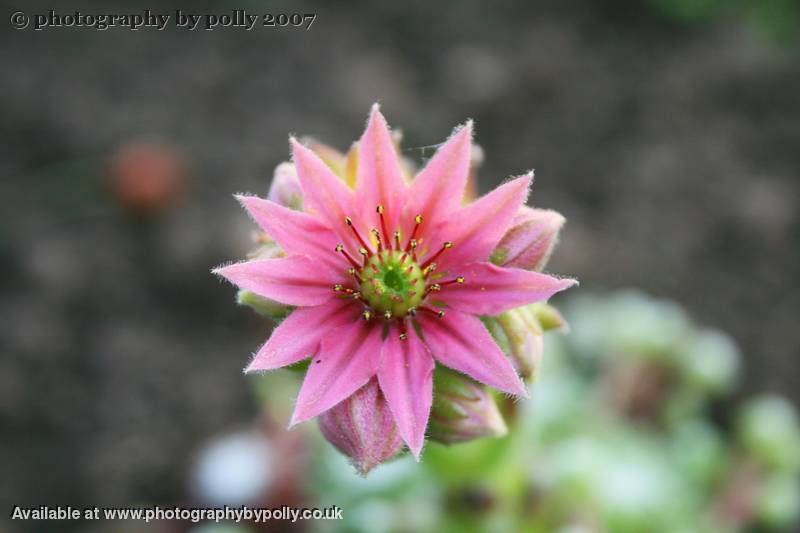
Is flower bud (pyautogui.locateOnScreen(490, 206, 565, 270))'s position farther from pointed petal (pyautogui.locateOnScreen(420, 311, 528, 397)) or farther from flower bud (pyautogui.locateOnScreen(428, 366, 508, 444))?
flower bud (pyautogui.locateOnScreen(428, 366, 508, 444))

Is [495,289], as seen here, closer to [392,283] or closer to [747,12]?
[392,283]

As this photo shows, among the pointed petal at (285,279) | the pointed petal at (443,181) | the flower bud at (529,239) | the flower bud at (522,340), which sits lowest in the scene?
the flower bud at (522,340)

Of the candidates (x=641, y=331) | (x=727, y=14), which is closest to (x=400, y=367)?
(x=641, y=331)

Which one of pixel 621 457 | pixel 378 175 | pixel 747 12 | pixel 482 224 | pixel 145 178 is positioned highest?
pixel 747 12


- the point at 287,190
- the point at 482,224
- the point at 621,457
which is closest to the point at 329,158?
the point at 287,190

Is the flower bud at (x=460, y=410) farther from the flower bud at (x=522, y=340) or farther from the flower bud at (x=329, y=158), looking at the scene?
the flower bud at (x=329, y=158)

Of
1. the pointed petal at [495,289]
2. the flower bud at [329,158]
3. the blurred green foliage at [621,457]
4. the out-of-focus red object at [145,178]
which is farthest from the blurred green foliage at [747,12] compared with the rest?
the pointed petal at [495,289]
